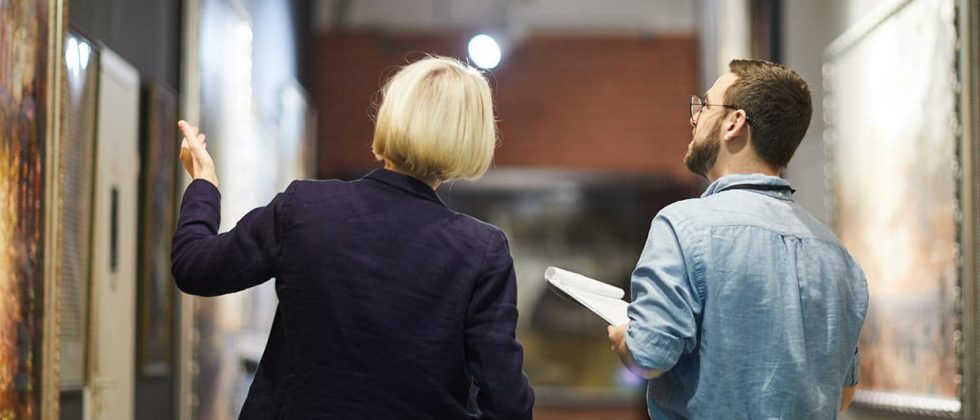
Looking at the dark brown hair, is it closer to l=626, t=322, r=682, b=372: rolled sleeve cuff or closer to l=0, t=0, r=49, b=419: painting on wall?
l=626, t=322, r=682, b=372: rolled sleeve cuff

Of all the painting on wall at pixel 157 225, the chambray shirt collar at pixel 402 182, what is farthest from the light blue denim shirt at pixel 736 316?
the painting on wall at pixel 157 225

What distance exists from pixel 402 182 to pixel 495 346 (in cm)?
32

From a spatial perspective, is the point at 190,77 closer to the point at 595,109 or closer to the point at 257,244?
the point at 257,244

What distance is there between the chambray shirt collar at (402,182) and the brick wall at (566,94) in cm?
643

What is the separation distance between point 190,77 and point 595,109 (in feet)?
14.6

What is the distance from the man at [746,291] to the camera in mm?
2207

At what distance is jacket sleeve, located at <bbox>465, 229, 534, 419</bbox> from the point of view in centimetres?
211

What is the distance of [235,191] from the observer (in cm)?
528

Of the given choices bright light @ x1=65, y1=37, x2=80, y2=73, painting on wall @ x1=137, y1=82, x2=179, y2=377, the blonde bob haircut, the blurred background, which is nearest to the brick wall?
the blurred background

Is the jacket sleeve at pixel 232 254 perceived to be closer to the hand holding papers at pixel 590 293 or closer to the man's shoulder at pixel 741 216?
the hand holding papers at pixel 590 293

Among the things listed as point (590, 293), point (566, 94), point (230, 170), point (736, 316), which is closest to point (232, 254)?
point (590, 293)

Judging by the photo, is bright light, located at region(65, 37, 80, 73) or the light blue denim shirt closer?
the light blue denim shirt

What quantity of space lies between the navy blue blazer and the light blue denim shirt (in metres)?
0.25

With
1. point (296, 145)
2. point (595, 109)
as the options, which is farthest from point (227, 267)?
point (595, 109)
